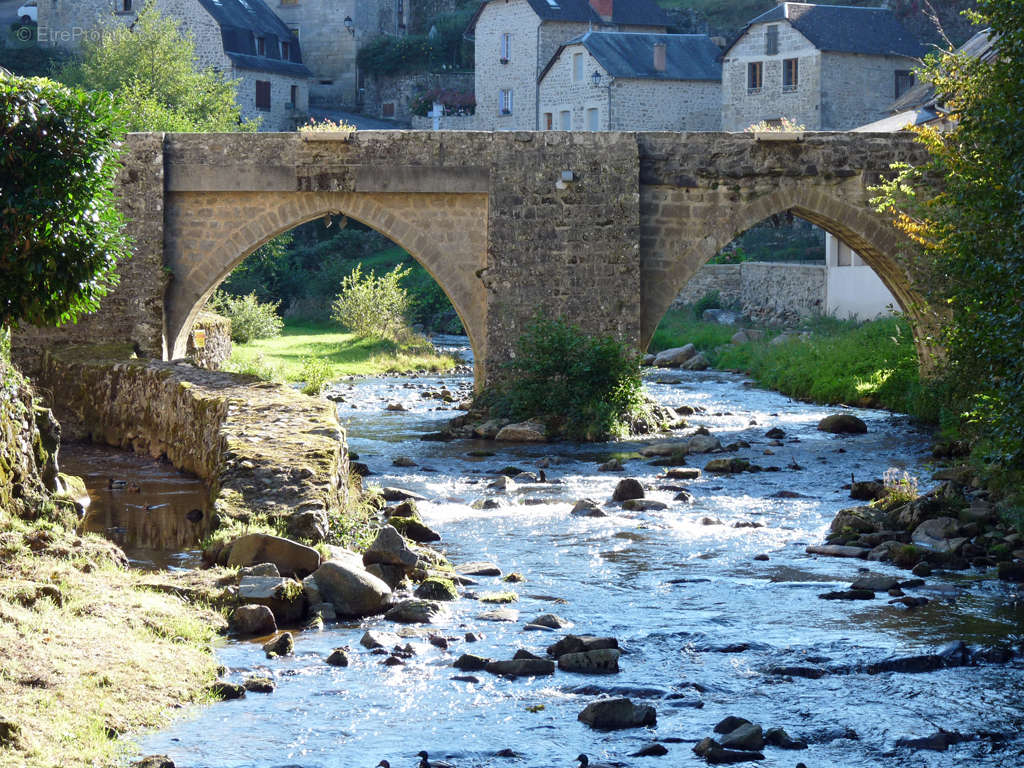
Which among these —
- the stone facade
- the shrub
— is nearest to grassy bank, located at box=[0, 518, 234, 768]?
the shrub

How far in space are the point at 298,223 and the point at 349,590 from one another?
35.3 feet

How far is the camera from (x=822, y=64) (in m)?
37.5

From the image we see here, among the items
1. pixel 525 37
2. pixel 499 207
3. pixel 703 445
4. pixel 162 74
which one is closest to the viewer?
pixel 703 445

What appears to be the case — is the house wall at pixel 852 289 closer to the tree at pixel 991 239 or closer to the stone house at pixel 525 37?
the tree at pixel 991 239

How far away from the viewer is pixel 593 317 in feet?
60.3

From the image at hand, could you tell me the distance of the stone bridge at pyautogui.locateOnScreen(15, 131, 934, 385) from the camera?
17969mm

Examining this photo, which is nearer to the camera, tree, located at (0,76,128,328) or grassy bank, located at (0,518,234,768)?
grassy bank, located at (0,518,234,768)

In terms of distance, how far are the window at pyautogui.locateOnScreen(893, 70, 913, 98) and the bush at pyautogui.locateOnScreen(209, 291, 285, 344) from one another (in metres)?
20.4

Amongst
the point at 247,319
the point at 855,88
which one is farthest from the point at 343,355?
the point at 855,88

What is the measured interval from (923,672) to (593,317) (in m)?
11.3

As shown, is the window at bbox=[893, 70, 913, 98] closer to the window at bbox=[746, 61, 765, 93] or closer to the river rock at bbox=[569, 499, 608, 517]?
the window at bbox=[746, 61, 765, 93]

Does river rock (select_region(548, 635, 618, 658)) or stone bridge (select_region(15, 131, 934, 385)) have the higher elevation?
stone bridge (select_region(15, 131, 934, 385))

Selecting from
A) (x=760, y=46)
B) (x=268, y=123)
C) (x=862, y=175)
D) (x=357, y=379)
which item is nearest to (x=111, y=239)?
(x=862, y=175)

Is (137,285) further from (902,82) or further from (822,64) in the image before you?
(902,82)
